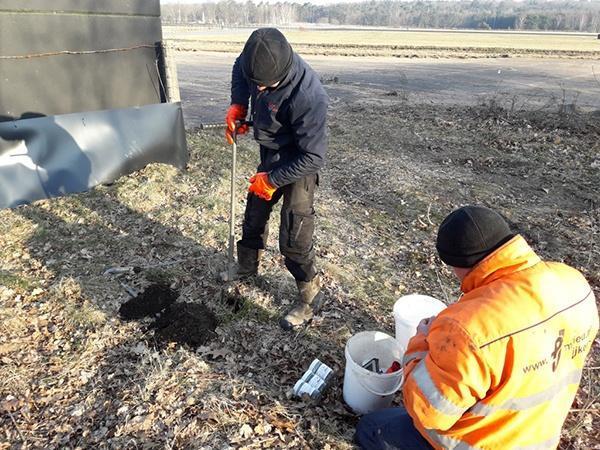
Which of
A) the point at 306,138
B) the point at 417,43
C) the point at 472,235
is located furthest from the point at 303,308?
the point at 417,43

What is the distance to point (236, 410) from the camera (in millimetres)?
2840

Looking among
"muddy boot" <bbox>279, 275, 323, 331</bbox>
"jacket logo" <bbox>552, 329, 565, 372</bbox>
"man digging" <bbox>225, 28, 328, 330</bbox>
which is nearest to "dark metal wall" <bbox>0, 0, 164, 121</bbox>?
"man digging" <bbox>225, 28, 328, 330</bbox>

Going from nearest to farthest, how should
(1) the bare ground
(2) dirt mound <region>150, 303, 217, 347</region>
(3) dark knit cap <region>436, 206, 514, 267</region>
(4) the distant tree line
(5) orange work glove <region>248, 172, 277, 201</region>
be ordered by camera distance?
(3) dark knit cap <region>436, 206, 514, 267</region>
(1) the bare ground
(5) orange work glove <region>248, 172, 277, 201</region>
(2) dirt mound <region>150, 303, 217, 347</region>
(4) the distant tree line

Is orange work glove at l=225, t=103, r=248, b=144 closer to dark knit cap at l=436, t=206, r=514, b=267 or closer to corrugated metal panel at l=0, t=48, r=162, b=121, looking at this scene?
dark knit cap at l=436, t=206, r=514, b=267

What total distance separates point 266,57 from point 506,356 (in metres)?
2.14

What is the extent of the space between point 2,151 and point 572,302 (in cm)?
577

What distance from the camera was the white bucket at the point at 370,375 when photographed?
272cm

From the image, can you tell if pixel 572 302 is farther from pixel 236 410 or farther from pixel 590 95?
pixel 590 95

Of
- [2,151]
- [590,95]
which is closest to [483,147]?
[2,151]

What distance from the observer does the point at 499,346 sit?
1.68m

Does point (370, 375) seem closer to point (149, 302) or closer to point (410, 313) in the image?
point (410, 313)

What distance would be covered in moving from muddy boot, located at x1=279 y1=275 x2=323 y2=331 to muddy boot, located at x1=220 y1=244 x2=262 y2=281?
540mm

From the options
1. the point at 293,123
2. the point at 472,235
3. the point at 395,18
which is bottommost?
the point at 472,235

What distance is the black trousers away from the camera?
3.35 metres
